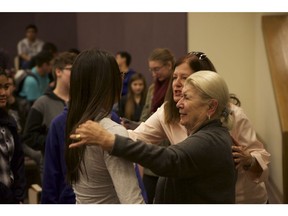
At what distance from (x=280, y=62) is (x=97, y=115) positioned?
→ 3.25 meters

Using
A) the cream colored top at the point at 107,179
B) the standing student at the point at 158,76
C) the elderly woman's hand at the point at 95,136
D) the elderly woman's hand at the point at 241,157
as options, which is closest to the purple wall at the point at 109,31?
the standing student at the point at 158,76

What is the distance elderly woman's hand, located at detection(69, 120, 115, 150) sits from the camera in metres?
1.70

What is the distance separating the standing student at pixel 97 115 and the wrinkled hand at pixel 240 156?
534mm

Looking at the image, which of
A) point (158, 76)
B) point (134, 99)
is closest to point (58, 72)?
point (158, 76)

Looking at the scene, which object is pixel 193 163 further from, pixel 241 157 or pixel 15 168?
pixel 15 168

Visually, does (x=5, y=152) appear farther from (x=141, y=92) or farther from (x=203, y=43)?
(x=203, y=43)

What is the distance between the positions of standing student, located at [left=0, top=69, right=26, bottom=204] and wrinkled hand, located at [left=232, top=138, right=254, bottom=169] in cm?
110

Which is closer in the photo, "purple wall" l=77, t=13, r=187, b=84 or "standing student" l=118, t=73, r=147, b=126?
"standing student" l=118, t=73, r=147, b=126

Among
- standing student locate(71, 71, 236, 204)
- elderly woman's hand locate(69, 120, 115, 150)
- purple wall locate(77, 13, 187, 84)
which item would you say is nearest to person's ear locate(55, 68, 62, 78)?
standing student locate(71, 71, 236, 204)

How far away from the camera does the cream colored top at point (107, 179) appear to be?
1.79m

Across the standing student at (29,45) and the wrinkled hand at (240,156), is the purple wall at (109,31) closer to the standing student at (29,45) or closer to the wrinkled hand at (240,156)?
the standing student at (29,45)

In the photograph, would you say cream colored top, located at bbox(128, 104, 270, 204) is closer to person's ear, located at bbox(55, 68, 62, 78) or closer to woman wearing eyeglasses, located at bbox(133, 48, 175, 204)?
woman wearing eyeglasses, located at bbox(133, 48, 175, 204)
